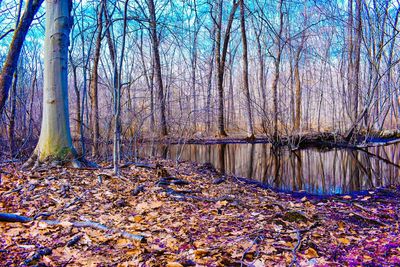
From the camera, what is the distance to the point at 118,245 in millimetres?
2248

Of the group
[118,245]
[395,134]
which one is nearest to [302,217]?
[118,245]

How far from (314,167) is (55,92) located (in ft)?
23.5

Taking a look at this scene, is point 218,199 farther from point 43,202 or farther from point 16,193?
point 16,193

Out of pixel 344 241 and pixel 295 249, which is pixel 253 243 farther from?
pixel 344 241

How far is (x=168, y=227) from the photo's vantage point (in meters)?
2.66

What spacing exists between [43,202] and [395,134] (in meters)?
18.5

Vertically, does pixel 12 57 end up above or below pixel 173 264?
above

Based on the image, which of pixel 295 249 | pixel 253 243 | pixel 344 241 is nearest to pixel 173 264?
pixel 253 243

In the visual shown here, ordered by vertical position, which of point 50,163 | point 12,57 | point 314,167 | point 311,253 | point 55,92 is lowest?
point 314,167

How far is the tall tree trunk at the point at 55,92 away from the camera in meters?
4.62

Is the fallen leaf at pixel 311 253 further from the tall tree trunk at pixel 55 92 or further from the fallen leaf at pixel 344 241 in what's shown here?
the tall tree trunk at pixel 55 92

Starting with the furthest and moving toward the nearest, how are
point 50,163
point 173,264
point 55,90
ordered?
point 55,90, point 50,163, point 173,264

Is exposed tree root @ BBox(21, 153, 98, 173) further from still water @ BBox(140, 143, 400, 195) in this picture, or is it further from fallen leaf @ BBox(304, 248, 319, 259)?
fallen leaf @ BBox(304, 248, 319, 259)

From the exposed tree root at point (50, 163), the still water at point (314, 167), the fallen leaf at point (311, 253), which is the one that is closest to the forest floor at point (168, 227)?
the fallen leaf at point (311, 253)
